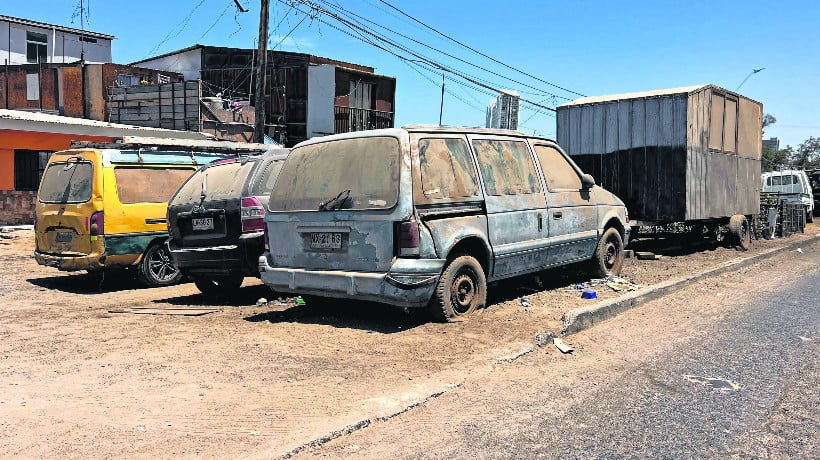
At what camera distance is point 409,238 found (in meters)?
5.67

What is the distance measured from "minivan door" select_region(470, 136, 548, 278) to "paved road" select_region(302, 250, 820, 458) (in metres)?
1.13

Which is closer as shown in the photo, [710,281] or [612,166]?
[710,281]

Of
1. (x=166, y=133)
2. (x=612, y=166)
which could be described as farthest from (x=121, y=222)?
(x=166, y=133)

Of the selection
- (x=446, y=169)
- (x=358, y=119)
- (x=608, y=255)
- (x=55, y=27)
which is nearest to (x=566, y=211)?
Answer: (x=608, y=255)

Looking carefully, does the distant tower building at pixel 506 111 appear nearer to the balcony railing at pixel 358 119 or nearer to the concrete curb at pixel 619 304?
the balcony railing at pixel 358 119

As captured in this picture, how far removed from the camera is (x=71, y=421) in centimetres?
382

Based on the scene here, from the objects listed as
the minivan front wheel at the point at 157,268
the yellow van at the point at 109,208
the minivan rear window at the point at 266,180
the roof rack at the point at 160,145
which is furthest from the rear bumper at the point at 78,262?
the minivan rear window at the point at 266,180

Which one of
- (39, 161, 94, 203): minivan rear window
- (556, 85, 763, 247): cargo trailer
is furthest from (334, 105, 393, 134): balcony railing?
(39, 161, 94, 203): minivan rear window

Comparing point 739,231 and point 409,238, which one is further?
point 739,231

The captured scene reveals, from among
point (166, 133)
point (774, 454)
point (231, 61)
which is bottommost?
point (774, 454)

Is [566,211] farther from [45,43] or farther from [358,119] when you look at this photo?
[45,43]

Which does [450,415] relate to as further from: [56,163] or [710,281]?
[56,163]

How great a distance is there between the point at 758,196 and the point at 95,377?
612 inches

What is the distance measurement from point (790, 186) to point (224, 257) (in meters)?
25.3
